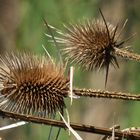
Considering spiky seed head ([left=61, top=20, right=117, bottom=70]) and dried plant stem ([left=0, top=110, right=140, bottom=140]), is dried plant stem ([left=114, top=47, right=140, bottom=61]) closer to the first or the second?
spiky seed head ([left=61, top=20, right=117, bottom=70])

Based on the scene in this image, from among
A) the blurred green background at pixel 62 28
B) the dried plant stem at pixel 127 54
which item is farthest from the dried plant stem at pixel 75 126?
the blurred green background at pixel 62 28

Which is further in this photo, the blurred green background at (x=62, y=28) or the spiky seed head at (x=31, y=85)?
the blurred green background at (x=62, y=28)

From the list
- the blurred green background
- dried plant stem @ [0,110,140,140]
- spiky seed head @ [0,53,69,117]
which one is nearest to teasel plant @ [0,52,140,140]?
spiky seed head @ [0,53,69,117]

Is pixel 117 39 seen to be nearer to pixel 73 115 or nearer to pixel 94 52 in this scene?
pixel 94 52

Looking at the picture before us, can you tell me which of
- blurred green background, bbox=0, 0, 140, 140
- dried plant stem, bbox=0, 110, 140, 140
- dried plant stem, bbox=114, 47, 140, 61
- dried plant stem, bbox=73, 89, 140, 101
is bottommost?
dried plant stem, bbox=0, 110, 140, 140

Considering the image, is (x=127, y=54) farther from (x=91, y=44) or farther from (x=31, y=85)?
(x=31, y=85)

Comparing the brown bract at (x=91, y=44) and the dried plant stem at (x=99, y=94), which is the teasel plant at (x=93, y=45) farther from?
the dried plant stem at (x=99, y=94)

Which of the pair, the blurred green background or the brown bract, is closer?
the brown bract
